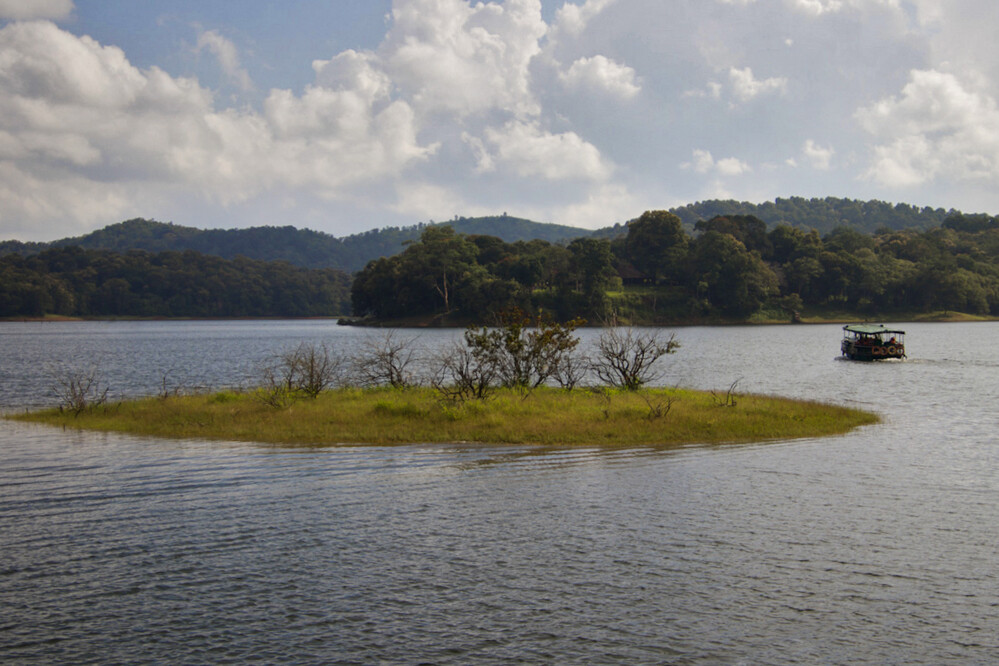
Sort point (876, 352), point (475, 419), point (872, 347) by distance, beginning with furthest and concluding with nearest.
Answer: point (872, 347), point (876, 352), point (475, 419)

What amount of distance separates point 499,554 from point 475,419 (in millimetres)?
16356

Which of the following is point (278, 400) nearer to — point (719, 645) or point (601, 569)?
point (601, 569)

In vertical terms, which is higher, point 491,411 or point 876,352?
point 876,352

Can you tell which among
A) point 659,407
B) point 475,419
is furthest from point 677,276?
point 475,419

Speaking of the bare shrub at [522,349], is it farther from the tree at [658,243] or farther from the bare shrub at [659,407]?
the tree at [658,243]

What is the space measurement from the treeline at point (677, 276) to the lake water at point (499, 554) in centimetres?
11869

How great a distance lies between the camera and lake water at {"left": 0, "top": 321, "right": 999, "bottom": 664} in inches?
434

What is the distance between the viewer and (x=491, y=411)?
32.2 m

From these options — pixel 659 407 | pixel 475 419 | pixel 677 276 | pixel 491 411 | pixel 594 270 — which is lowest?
pixel 475 419

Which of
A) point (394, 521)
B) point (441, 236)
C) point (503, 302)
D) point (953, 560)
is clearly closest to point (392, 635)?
point (394, 521)

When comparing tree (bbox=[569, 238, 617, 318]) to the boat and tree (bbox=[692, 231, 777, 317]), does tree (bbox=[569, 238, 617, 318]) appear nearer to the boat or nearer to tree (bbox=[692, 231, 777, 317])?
tree (bbox=[692, 231, 777, 317])

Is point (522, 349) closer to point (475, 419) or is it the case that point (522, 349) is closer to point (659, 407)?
point (475, 419)

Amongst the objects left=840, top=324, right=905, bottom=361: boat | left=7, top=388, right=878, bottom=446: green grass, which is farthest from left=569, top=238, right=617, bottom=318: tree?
left=7, top=388, right=878, bottom=446: green grass

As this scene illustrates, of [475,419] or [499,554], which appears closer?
[499,554]
